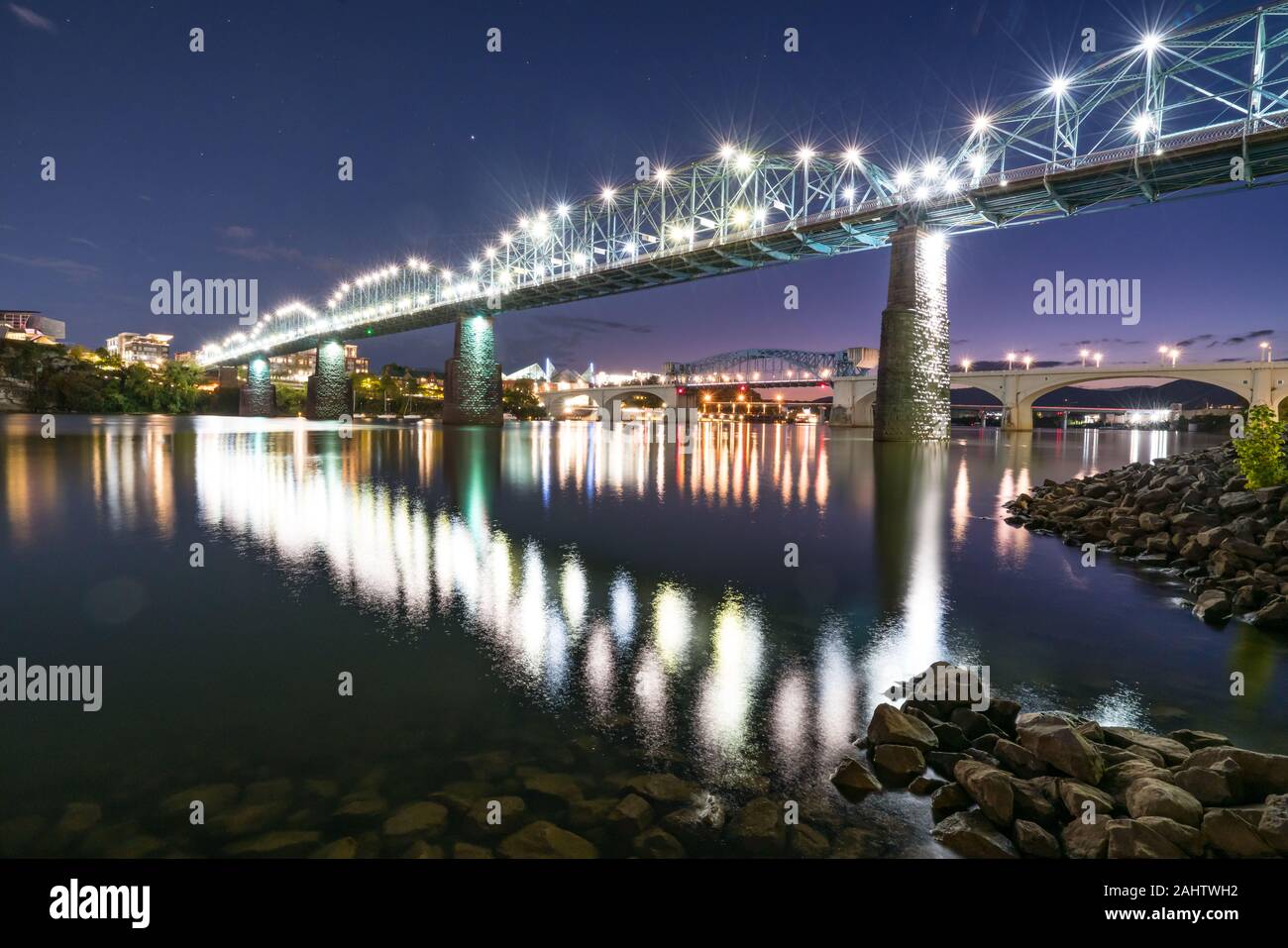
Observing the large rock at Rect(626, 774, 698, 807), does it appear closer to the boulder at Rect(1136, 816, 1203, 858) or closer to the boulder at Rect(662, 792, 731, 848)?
the boulder at Rect(662, 792, 731, 848)

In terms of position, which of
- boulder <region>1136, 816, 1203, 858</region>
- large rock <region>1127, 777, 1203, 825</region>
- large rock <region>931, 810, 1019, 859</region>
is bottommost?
large rock <region>931, 810, 1019, 859</region>

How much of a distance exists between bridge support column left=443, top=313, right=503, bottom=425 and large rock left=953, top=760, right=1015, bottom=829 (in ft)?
262

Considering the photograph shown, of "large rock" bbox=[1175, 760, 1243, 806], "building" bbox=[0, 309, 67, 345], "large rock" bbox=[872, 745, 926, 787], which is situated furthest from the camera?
"building" bbox=[0, 309, 67, 345]

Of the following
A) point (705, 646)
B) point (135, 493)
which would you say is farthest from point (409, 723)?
point (135, 493)

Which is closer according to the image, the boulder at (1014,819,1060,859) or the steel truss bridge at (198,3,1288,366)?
the boulder at (1014,819,1060,859)

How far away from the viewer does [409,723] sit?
452cm

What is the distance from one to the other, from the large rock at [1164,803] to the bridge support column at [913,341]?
41.0 m

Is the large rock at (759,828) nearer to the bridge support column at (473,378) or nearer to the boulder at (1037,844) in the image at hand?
the boulder at (1037,844)

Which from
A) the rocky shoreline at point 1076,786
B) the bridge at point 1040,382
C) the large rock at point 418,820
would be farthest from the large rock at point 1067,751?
the bridge at point 1040,382

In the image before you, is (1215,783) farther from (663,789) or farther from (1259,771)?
(663,789)

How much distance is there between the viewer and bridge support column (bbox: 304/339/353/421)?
10531 centimetres

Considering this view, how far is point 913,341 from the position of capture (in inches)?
1633

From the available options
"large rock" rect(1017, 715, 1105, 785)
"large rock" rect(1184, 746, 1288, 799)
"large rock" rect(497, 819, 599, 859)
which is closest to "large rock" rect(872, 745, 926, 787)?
"large rock" rect(1017, 715, 1105, 785)
